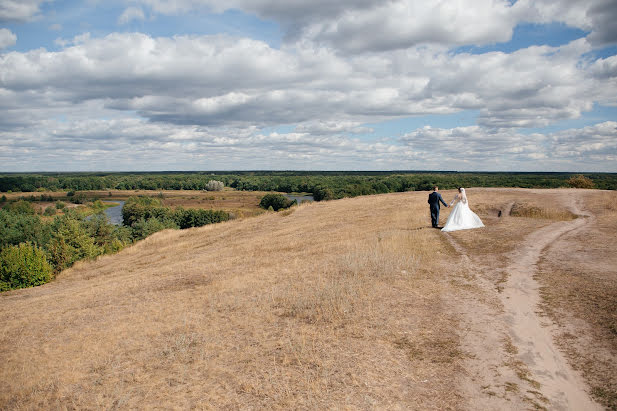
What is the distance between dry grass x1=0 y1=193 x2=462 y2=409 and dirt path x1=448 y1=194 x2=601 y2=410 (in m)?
0.45

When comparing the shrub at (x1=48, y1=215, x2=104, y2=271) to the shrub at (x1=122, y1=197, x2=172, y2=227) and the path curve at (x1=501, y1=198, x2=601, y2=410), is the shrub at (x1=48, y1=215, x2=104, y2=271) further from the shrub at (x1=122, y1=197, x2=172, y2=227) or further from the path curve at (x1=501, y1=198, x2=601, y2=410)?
the path curve at (x1=501, y1=198, x2=601, y2=410)

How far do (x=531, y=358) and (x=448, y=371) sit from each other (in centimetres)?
157

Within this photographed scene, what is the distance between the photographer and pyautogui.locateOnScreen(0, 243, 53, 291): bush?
3550cm

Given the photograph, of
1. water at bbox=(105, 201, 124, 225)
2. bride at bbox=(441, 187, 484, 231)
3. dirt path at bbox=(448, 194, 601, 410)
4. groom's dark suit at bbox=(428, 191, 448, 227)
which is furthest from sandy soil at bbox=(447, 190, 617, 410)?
water at bbox=(105, 201, 124, 225)

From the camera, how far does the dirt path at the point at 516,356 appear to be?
5.56 m

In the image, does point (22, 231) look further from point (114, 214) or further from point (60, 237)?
point (114, 214)

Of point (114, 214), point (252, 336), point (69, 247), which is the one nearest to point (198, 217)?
point (69, 247)

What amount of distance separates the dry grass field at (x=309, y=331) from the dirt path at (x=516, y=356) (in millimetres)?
42

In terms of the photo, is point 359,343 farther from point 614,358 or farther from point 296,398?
point 614,358

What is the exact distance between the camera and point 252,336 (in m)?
8.64

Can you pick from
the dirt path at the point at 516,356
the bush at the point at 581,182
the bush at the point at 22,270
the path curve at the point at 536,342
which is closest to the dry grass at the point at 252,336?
the dirt path at the point at 516,356

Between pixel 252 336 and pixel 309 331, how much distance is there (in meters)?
1.35

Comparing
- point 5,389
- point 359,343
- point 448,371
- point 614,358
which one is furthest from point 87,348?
point 614,358

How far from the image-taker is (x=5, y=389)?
291 inches
